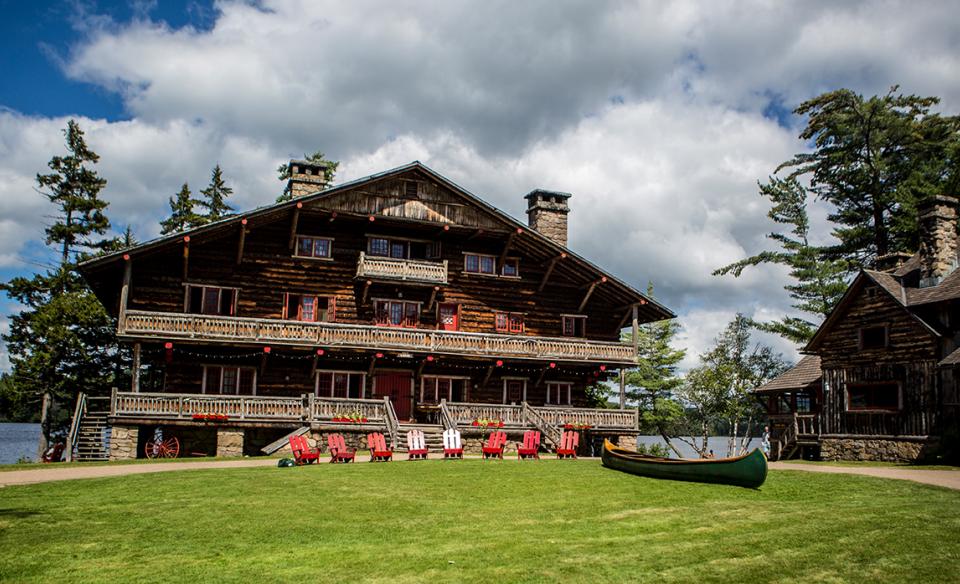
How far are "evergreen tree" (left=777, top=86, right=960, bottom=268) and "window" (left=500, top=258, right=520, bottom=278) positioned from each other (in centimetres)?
2301

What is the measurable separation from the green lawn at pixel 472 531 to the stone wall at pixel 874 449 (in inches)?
564

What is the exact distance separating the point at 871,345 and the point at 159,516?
29.7 metres

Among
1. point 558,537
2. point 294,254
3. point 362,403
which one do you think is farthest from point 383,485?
point 294,254

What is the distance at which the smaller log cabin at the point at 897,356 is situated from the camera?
30266 millimetres

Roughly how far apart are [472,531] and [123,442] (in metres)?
21.0

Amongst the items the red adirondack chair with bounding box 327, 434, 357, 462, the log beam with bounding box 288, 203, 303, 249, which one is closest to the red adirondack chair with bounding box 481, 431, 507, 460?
the red adirondack chair with bounding box 327, 434, 357, 462

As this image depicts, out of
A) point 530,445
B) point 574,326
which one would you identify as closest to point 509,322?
point 574,326

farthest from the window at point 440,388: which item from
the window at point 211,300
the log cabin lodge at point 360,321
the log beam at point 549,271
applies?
the window at point 211,300

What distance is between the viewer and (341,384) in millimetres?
34500

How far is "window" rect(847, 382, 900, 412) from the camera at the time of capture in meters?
32.2

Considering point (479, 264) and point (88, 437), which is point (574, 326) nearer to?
point (479, 264)

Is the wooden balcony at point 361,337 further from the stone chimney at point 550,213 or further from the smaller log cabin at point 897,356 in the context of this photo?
the smaller log cabin at point 897,356

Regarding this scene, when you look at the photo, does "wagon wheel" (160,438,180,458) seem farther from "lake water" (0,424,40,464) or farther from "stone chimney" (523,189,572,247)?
"lake water" (0,424,40,464)

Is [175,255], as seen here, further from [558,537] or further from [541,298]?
[558,537]
